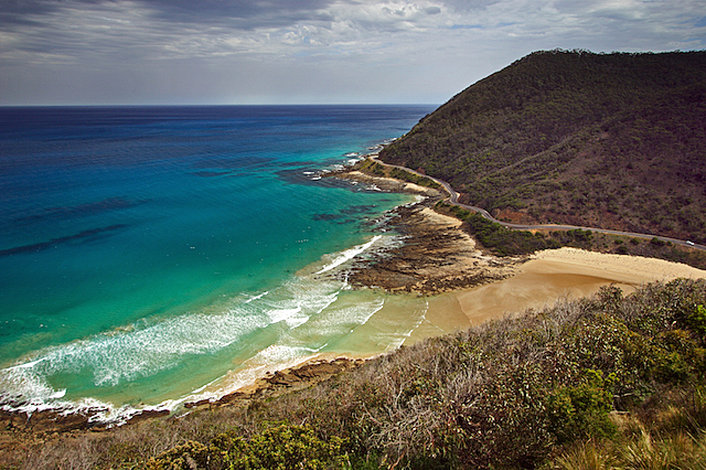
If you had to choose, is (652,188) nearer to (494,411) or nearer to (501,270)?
(501,270)

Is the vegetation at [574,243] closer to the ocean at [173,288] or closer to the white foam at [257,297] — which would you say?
the ocean at [173,288]

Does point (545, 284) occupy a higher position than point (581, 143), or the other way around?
point (581, 143)

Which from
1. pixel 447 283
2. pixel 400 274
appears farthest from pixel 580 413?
pixel 400 274

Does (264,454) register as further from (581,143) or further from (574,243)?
(581,143)

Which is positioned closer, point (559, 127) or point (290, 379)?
point (290, 379)

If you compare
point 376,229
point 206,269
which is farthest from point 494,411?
point 376,229

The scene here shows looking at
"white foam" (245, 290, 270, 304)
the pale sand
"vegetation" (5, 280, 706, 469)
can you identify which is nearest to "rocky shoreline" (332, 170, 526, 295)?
the pale sand

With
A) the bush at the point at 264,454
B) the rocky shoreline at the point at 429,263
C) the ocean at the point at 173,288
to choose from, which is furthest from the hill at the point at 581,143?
the bush at the point at 264,454
